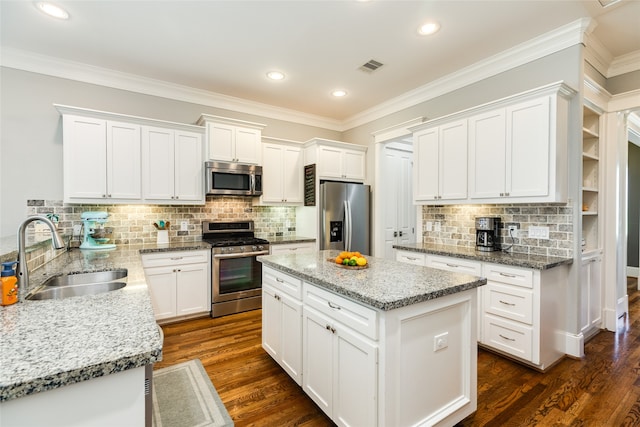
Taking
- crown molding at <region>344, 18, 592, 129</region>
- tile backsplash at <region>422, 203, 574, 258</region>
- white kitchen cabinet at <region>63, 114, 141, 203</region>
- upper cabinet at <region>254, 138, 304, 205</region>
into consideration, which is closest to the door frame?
crown molding at <region>344, 18, 592, 129</region>

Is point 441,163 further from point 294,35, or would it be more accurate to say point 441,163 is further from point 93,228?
point 93,228

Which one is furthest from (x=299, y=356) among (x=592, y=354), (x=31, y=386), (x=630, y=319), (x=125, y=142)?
(x=630, y=319)

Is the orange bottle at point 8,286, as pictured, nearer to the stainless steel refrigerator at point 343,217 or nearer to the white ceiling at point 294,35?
the white ceiling at point 294,35

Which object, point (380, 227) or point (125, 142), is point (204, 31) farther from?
point (380, 227)

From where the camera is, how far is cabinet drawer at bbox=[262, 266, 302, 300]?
2.17 m

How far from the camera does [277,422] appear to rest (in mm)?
1914

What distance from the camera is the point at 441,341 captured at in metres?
1.69

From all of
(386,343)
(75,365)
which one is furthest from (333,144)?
(75,365)

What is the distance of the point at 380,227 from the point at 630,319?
3.14 metres

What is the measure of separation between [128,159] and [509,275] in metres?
4.09

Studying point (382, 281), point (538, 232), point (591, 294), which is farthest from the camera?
point (591, 294)

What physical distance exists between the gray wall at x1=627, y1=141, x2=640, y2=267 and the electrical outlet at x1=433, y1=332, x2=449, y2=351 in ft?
21.5

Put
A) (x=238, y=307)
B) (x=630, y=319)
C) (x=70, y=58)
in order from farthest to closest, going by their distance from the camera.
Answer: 1. (x=238, y=307)
2. (x=630, y=319)
3. (x=70, y=58)

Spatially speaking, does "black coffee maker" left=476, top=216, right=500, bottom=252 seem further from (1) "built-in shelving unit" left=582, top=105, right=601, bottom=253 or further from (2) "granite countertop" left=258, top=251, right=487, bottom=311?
(2) "granite countertop" left=258, top=251, right=487, bottom=311
